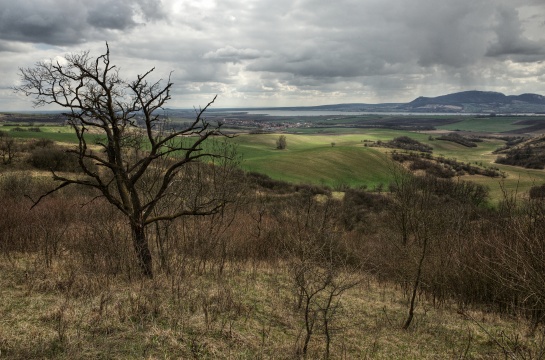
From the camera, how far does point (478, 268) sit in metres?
13.8

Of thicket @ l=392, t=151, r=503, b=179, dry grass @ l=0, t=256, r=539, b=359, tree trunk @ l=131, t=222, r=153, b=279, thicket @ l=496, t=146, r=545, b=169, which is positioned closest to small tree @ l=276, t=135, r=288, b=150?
thicket @ l=392, t=151, r=503, b=179

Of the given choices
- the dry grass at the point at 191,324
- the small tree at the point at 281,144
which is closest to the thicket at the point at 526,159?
the small tree at the point at 281,144

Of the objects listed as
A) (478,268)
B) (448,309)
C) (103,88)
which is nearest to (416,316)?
(448,309)

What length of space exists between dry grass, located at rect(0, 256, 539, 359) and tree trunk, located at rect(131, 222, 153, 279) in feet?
1.42

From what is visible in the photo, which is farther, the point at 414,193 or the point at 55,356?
the point at 414,193

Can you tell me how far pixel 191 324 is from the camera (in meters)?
8.56

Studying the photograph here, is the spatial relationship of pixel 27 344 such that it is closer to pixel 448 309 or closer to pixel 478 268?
pixel 448 309

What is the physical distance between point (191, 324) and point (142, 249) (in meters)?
3.29

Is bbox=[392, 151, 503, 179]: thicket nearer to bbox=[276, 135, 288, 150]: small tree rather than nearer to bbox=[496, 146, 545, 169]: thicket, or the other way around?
bbox=[496, 146, 545, 169]: thicket

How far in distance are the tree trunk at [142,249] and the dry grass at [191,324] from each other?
432mm

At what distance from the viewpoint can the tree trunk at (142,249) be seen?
1058cm

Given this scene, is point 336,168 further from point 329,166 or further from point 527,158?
point 527,158

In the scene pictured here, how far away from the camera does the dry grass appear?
24.6ft

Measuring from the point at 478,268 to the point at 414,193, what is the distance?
12300mm
